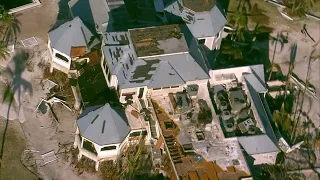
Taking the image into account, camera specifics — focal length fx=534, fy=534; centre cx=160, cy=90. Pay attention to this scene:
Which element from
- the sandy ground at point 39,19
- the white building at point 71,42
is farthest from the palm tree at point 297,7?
the sandy ground at point 39,19

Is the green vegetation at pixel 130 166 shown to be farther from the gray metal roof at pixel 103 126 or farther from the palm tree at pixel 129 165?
the gray metal roof at pixel 103 126

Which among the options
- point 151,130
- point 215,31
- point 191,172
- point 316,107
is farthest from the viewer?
point 316,107

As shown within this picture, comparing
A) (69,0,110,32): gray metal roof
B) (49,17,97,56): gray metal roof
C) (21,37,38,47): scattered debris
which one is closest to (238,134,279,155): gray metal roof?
(49,17,97,56): gray metal roof

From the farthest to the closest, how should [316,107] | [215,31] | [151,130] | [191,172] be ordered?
1. [316,107]
2. [215,31]
3. [151,130]
4. [191,172]

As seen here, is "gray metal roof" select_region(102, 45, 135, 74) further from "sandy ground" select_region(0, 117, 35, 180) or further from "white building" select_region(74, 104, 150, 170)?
"sandy ground" select_region(0, 117, 35, 180)

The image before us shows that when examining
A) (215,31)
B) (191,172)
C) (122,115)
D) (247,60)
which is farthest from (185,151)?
(247,60)

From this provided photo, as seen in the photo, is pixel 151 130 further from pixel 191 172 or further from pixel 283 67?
pixel 283 67

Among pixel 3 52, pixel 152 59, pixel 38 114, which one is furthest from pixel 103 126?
pixel 3 52

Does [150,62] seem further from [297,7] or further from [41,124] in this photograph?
[297,7]
